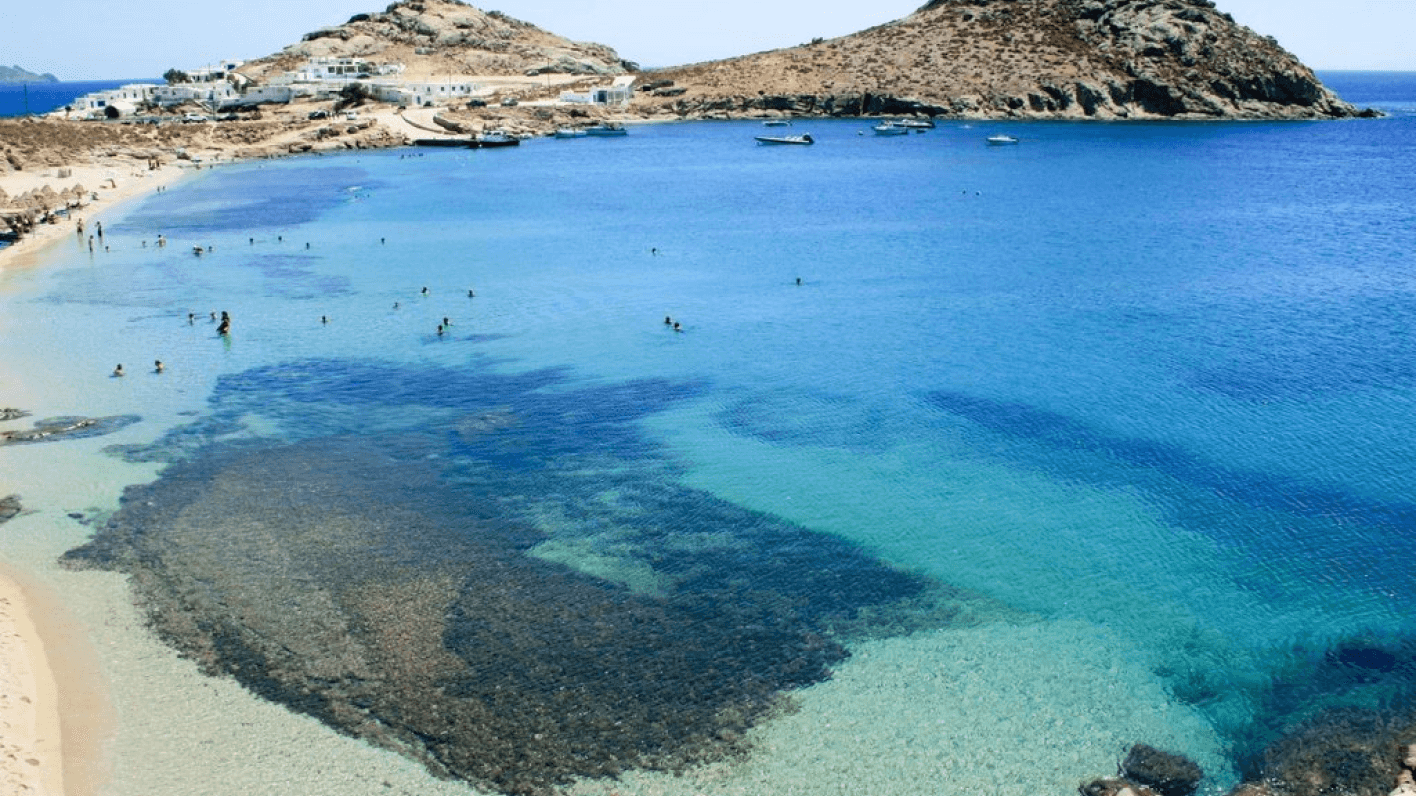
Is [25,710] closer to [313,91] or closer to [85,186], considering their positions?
[85,186]

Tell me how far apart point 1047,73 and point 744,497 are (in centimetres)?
15326

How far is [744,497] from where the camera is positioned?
31.0 metres

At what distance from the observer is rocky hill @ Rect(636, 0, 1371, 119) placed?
16150 centimetres

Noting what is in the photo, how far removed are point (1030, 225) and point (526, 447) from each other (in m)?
53.4

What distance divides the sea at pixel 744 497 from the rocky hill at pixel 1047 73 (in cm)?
10300

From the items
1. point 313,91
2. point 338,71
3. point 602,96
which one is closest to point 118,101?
point 313,91

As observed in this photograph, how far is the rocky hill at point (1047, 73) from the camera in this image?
530 feet

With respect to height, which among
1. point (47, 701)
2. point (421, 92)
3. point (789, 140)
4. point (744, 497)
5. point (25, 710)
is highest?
point (421, 92)

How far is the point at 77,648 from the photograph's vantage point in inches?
896

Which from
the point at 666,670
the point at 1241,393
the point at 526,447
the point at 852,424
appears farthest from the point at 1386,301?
the point at 666,670

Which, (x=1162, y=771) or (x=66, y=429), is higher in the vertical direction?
(x=66, y=429)

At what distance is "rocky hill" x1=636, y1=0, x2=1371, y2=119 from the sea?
103 metres

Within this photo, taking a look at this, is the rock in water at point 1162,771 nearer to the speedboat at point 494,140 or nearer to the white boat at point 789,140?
the white boat at point 789,140

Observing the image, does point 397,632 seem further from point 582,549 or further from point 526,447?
point 526,447
